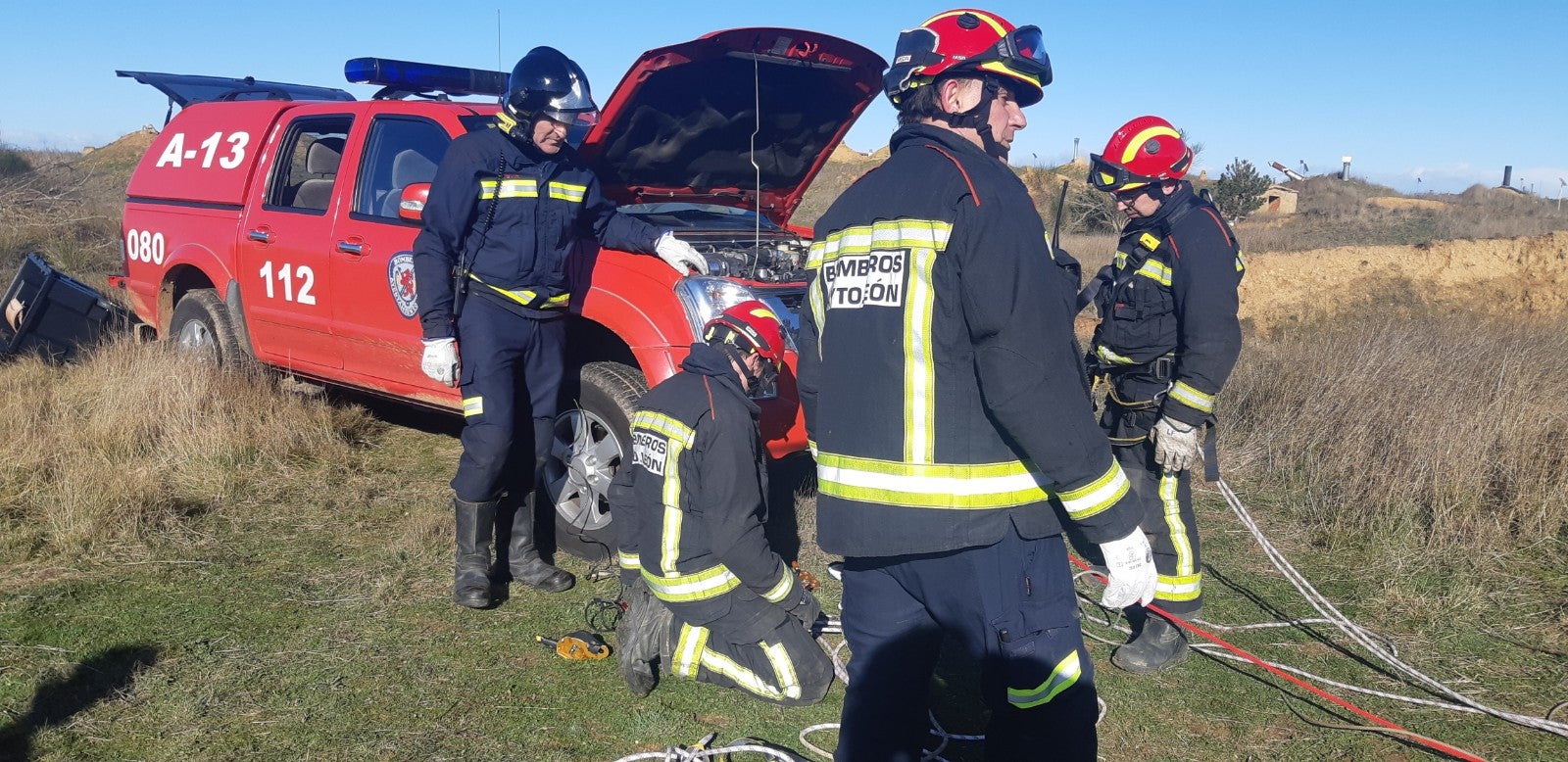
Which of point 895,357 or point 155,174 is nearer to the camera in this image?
point 895,357

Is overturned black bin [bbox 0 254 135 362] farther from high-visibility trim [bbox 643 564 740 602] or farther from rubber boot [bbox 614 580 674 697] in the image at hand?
high-visibility trim [bbox 643 564 740 602]

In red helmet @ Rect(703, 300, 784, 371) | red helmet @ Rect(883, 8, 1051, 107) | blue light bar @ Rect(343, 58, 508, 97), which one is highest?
blue light bar @ Rect(343, 58, 508, 97)

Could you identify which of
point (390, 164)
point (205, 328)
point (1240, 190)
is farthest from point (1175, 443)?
point (1240, 190)

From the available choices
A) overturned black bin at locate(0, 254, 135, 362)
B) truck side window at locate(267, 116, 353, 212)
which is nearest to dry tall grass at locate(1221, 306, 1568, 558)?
truck side window at locate(267, 116, 353, 212)

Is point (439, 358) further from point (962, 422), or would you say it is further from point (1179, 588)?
point (1179, 588)

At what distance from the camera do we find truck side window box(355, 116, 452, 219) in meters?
5.29

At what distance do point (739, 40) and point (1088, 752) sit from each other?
321cm

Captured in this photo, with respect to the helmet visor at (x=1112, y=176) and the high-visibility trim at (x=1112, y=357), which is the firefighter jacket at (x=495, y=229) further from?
→ the high-visibility trim at (x=1112, y=357)

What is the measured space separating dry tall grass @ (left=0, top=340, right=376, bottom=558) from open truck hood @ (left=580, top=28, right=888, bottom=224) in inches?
90.8

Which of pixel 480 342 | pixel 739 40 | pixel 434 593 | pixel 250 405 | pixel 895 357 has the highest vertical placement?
pixel 739 40

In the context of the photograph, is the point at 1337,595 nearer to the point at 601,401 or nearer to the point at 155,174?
the point at 601,401

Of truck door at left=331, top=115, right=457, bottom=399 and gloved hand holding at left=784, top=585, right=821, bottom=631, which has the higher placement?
truck door at left=331, top=115, right=457, bottom=399

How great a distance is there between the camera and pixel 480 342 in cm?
416

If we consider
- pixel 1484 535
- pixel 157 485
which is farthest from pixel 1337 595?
pixel 157 485
